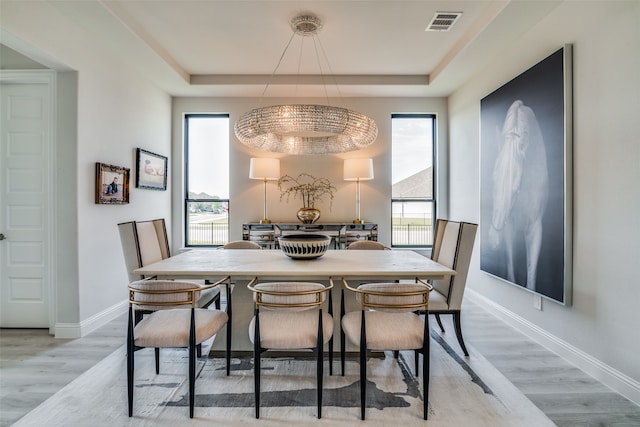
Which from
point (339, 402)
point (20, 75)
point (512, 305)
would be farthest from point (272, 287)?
point (20, 75)

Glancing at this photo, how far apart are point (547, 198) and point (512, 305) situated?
1196mm

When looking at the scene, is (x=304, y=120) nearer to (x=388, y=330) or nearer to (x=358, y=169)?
(x=388, y=330)

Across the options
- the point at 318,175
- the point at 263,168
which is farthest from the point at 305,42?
the point at 318,175

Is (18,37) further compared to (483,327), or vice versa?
(483,327)

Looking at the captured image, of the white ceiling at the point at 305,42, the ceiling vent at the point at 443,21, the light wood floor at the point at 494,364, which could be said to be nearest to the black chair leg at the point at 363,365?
the light wood floor at the point at 494,364

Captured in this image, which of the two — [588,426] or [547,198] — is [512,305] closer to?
[547,198]

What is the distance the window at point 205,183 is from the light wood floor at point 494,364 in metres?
2.00

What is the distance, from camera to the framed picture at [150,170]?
13.0 feet

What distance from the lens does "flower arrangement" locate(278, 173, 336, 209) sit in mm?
4980

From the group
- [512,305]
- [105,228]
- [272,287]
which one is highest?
[105,228]

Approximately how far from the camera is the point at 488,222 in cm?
363

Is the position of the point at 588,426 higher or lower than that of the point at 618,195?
lower

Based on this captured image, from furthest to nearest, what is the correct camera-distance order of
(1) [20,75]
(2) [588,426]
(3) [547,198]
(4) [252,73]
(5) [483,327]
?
(4) [252,73] → (5) [483,327] → (1) [20,75] → (3) [547,198] → (2) [588,426]

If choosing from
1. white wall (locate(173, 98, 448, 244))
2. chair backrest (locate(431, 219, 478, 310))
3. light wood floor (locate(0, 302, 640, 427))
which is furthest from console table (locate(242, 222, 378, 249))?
chair backrest (locate(431, 219, 478, 310))
